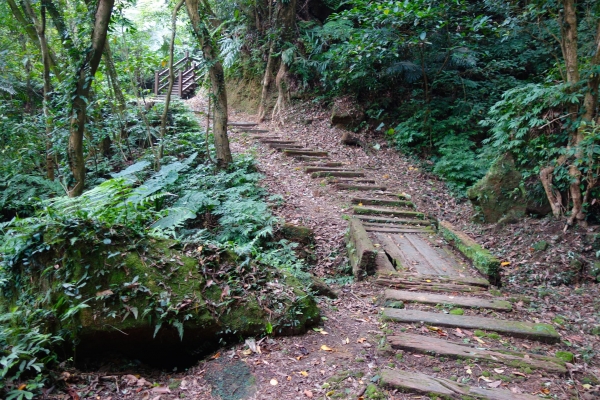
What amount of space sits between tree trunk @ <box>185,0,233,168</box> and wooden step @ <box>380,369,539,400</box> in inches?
247

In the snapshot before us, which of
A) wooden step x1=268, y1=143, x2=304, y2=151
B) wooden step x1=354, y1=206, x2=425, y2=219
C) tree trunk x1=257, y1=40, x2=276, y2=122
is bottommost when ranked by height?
wooden step x1=354, y1=206, x2=425, y2=219

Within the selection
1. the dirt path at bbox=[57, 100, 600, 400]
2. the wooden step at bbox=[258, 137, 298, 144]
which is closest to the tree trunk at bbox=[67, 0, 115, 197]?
the dirt path at bbox=[57, 100, 600, 400]

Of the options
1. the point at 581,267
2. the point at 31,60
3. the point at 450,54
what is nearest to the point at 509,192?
the point at 581,267

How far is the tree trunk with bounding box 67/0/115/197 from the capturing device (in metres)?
5.50

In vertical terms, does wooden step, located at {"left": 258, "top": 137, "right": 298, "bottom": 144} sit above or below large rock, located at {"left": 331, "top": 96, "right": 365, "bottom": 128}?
below

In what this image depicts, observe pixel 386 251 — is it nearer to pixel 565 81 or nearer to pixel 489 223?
pixel 489 223

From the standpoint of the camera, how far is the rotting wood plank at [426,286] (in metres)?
4.44

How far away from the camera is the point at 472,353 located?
3.09 metres

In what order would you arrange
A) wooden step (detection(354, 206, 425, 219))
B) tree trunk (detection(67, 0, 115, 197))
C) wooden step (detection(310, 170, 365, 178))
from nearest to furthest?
tree trunk (detection(67, 0, 115, 197))
wooden step (detection(354, 206, 425, 219))
wooden step (detection(310, 170, 365, 178))

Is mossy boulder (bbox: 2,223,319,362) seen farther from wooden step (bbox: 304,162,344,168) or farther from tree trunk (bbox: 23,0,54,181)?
wooden step (bbox: 304,162,344,168)

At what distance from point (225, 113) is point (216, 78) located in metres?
0.73

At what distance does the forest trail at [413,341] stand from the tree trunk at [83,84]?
4417 mm

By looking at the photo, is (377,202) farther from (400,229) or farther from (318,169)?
(318,169)

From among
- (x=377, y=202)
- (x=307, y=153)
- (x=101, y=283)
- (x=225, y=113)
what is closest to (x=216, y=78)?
(x=225, y=113)
